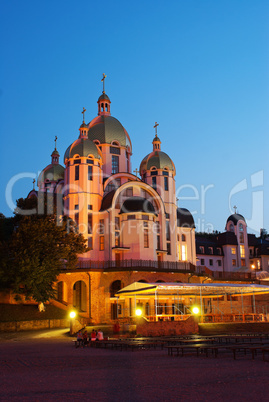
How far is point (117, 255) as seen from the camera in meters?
48.4

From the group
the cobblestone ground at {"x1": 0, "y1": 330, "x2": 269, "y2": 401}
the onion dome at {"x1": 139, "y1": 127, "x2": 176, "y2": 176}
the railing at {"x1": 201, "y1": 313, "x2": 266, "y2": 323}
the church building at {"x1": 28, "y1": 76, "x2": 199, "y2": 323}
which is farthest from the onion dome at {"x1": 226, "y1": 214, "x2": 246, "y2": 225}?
the cobblestone ground at {"x1": 0, "y1": 330, "x2": 269, "y2": 401}

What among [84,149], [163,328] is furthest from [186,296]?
[84,149]

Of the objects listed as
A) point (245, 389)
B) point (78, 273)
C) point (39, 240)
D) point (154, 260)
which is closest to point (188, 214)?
point (154, 260)

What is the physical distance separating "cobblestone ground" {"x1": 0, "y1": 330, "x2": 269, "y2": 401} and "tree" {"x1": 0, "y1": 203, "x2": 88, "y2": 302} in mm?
19792

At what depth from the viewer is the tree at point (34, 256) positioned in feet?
125

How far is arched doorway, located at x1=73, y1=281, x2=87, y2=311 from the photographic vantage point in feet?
161

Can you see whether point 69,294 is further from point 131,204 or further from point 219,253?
point 219,253

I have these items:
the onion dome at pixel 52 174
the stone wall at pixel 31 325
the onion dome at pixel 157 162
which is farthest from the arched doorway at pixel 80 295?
the onion dome at pixel 52 174

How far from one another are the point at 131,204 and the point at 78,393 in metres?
38.4

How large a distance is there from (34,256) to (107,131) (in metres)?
21.8

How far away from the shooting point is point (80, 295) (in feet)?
163

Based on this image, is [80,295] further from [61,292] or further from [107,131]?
[107,131]

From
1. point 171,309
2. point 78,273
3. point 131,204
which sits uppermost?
point 131,204

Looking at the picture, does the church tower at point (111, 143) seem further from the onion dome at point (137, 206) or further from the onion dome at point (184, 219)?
the onion dome at point (184, 219)
